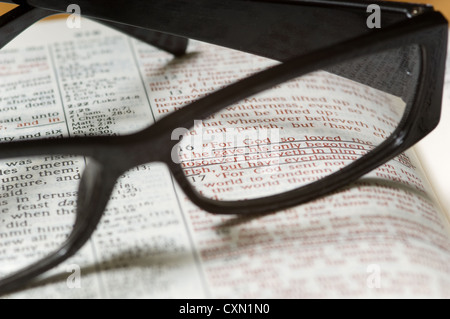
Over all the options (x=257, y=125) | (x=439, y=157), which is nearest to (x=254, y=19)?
(x=257, y=125)

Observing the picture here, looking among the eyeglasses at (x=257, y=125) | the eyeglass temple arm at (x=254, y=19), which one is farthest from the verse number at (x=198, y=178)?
the eyeglass temple arm at (x=254, y=19)

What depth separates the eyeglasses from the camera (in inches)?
17.3

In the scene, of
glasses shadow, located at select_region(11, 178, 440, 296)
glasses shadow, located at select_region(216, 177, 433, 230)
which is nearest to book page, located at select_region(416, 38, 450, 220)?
glasses shadow, located at select_region(216, 177, 433, 230)

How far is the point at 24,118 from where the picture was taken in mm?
584

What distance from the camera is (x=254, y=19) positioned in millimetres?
574

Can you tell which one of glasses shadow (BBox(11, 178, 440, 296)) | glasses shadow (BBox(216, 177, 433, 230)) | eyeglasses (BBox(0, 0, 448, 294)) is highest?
eyeglasses (BBox(0, 0, 448, 294))

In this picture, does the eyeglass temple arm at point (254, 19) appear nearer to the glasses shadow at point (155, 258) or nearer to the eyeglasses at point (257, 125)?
the eyeglasses at point (257, 125)

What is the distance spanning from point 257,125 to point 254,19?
95 mm

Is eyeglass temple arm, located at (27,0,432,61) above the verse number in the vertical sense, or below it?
above

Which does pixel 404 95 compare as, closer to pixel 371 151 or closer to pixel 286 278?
pixel 371 151

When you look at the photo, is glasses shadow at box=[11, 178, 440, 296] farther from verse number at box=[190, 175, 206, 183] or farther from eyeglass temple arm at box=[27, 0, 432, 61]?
eyeglass temple arm at box=[27, 0, 432, 61]

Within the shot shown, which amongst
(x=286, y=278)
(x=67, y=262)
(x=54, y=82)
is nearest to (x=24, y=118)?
(x=54, y=82)
